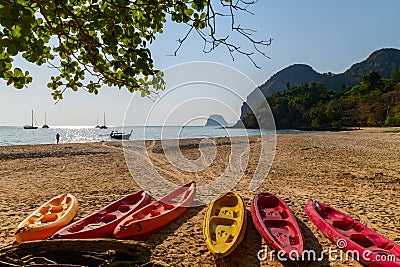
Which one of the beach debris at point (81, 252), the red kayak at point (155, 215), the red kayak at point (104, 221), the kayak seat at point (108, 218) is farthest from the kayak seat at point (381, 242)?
the kayak seat at point (108, 218)

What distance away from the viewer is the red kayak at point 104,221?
420 centimetres

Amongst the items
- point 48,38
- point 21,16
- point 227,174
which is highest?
point 48,38

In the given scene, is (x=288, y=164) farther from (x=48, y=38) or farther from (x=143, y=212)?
(x=48, y=38)

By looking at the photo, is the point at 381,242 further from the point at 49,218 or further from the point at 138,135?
the point at 138,135

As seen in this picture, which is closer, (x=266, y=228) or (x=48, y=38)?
(x=48, y=38)

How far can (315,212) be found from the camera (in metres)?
5.40

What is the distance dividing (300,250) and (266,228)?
2.63ft

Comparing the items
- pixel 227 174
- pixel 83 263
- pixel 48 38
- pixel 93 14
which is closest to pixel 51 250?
pixel 83 263

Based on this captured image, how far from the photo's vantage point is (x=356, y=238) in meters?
4.36

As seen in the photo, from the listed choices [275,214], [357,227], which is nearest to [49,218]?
[275,214]

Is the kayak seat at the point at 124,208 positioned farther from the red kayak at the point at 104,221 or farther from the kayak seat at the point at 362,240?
the kayak seat at the point at 362,240

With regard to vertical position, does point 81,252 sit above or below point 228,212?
above

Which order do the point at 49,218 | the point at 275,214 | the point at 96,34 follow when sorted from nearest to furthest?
the point at 96,34 → the point at 49,218 → the point at 275,214

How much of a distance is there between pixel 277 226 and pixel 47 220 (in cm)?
410
